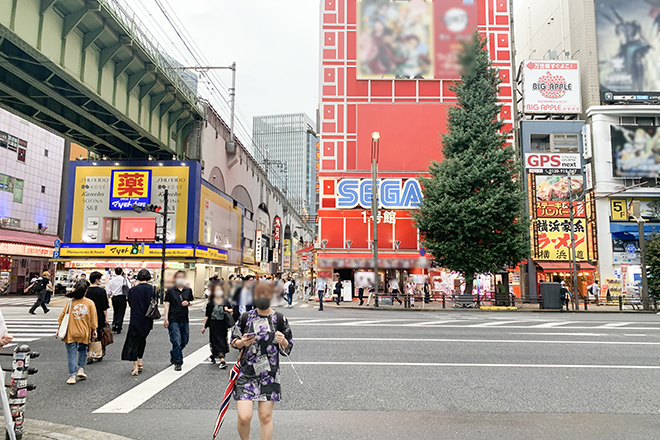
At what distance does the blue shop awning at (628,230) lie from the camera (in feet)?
121

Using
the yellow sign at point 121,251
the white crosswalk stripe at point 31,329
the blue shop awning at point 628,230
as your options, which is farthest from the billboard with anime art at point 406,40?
the white crosswalk stripe at point 31,329

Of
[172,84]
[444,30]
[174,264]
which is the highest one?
[444,30]

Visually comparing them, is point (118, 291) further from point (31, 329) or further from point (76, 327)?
point (76, 327)

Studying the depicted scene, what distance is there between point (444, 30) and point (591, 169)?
17.3 metres

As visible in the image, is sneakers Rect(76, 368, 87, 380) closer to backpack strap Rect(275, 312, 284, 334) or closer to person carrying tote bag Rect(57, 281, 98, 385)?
person carrying tote bag Rect(57, 281, 98, 385)

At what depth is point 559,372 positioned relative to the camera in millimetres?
8781

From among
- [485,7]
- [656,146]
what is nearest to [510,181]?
[656,146]

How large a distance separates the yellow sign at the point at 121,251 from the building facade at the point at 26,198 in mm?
7927

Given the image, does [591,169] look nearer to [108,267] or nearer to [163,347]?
[163,347]

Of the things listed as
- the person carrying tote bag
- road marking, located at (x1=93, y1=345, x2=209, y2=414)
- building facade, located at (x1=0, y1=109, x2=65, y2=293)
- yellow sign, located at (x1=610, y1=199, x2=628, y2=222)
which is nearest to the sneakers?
the person carrying tote bag

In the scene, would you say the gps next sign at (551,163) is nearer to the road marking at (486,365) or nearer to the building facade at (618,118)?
the building facade at (618,118)

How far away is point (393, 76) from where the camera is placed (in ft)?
133

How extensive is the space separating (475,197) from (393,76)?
55.9ft

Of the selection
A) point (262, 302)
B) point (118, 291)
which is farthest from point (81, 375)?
point (262, 302)
